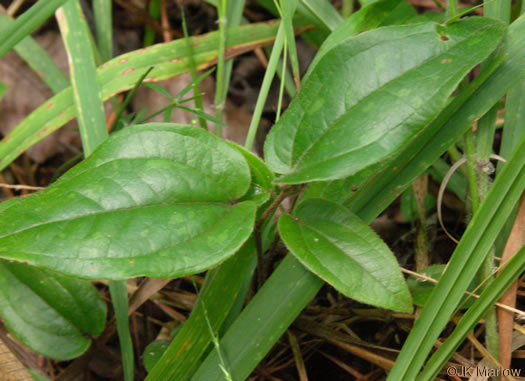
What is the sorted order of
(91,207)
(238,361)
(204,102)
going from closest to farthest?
1. (91,207)
2. (238,361)
3. (204,102)

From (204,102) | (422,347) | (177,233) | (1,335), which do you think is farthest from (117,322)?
(204,102)

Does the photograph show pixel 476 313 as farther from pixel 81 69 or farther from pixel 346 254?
pixel 81 69

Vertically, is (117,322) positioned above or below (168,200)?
below

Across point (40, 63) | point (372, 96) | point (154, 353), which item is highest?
point (40, 63)

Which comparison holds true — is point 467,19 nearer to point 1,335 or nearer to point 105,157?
point 105,157

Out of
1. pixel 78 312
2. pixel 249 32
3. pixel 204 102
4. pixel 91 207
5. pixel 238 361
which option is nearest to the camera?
pixel 91 207

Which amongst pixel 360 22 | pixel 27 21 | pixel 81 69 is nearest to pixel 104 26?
pixel 81 69
